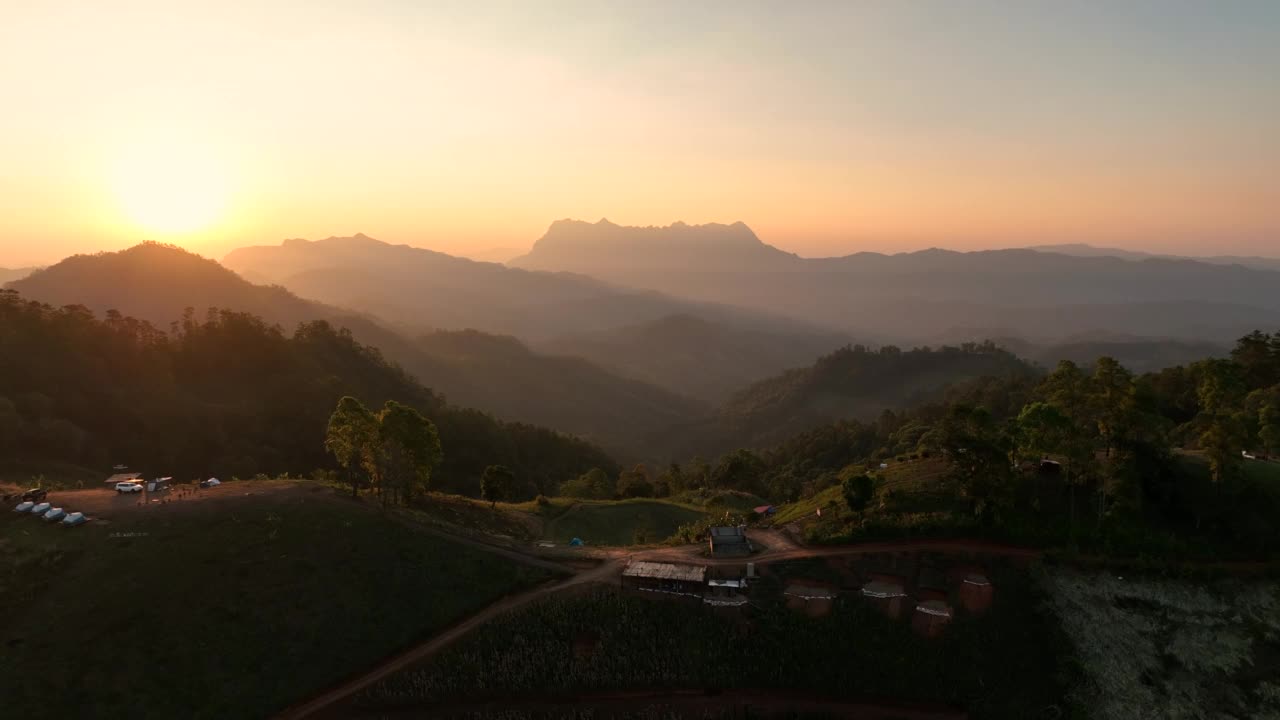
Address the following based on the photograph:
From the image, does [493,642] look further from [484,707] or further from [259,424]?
[259,424]

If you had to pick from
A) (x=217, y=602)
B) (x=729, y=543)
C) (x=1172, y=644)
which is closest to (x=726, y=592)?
(x=729, y=543)

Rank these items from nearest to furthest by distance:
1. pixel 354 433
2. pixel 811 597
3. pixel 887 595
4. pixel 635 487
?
1. pixel 887 595
2. pixel 811 597
3. pixel 354 433
4. pixel 635 487

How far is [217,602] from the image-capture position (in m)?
37.6

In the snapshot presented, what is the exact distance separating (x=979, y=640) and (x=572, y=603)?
82.0 ft

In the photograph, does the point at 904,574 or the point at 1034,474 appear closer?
the point at 904,574

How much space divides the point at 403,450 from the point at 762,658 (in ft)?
106

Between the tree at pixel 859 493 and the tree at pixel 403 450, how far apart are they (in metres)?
33.6

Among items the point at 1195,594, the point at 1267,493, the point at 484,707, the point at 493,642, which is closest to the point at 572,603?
the point at 493,642

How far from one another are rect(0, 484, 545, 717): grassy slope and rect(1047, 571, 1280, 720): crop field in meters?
34.6

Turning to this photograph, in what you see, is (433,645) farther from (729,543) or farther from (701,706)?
(729,543)

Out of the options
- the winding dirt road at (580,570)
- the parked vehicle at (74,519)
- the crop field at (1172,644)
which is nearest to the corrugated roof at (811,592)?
the winding dirt road at (580,570)

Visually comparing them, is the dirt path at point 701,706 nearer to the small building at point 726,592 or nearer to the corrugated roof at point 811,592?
the small building at point 726,592

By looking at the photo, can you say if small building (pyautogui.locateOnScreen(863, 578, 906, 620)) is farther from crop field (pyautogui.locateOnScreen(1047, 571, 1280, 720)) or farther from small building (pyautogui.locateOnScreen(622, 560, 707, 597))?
small building (pyautogui.locateOnScreen(622, 560, 707, 597))

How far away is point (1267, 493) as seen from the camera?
41.0 meters
